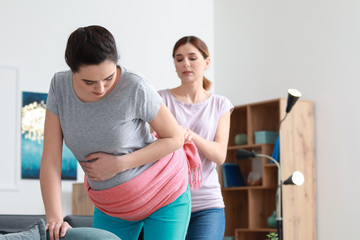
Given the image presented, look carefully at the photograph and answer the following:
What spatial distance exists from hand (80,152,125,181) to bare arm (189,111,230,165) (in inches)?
18.5

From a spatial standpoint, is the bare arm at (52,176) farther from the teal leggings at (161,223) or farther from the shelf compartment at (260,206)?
the shelf compartment at (260,206)

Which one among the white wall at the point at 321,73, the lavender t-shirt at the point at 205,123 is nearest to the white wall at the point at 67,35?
the white wall at the point at 321,73

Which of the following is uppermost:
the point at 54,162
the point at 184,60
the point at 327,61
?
the point at 327,61

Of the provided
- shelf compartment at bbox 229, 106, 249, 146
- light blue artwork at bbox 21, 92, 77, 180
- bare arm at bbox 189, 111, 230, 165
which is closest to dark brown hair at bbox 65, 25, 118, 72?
bare arm at bbox 189, 111, 230, 165

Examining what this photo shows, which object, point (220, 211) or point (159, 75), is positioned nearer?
point (220, 211)

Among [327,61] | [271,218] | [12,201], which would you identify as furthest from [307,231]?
[12,201]

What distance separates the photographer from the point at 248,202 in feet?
18.9

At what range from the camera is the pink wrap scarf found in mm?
1855

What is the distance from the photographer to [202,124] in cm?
251

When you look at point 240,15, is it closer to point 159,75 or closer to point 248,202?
point 159,75

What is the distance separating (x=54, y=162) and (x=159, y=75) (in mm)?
4426

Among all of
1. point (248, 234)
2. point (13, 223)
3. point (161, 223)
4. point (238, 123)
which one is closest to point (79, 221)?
point (13, 223)

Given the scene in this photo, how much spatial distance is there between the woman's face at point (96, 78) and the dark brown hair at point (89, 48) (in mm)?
15

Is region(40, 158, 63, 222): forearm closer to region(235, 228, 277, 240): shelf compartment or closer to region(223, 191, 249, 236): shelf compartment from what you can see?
region(235, 228, 277, 240): shelf compartment
